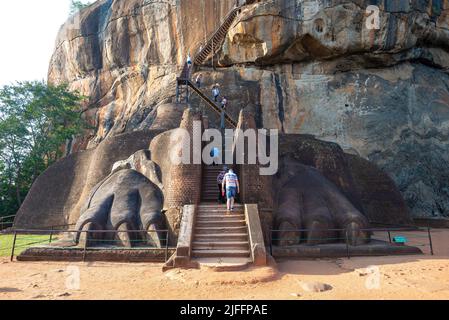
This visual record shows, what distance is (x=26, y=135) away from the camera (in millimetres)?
21609

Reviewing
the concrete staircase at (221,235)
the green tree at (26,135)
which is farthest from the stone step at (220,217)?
the green tree at (26,135)

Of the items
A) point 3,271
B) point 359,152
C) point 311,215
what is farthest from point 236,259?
point 359,152

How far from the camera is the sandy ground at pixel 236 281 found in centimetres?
515

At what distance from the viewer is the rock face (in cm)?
1962

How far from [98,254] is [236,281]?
147 inches

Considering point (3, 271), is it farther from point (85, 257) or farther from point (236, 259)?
point (236, 259)

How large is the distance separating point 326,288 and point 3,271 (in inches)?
244

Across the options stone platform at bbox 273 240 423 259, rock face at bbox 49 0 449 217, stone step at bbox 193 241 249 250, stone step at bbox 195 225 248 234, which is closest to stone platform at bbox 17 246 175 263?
stone step at bbox 195 225 248 234

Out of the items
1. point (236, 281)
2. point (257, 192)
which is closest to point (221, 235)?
point (257, 192)

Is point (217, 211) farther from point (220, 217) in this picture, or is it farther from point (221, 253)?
point (221, 253)

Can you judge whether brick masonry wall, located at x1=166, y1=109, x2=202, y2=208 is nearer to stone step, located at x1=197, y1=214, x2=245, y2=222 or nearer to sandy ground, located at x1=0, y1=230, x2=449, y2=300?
stone step, located at x1=197, y1=214, x2=245, y2=222

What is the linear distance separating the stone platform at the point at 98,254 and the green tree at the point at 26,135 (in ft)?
47.1

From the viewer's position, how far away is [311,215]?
9.05m

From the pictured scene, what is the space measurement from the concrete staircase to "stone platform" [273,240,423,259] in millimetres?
1047
